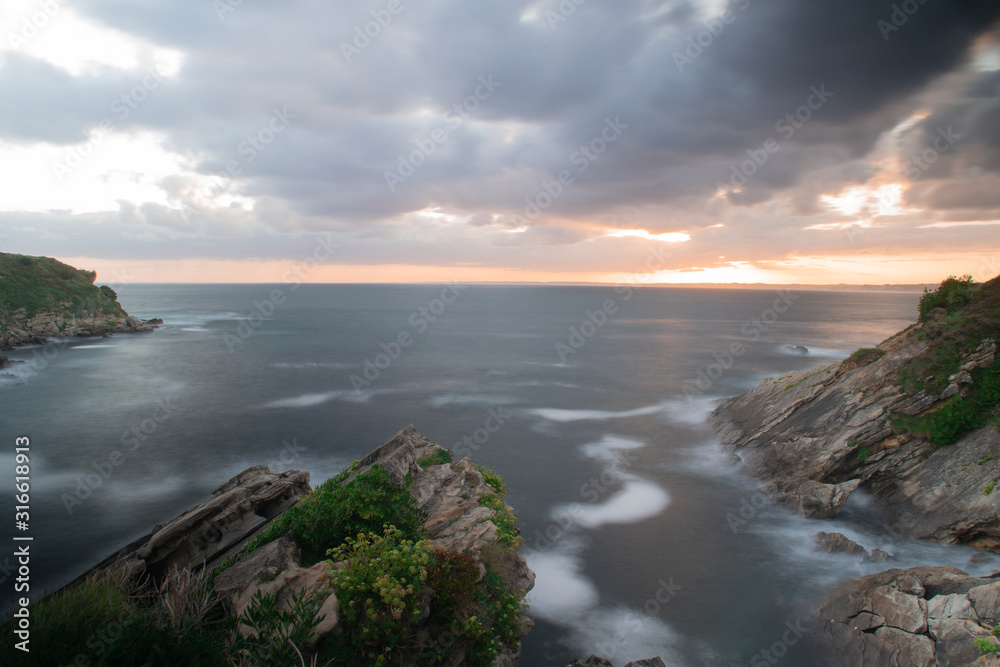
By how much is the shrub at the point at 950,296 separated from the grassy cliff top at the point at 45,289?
105789 millimetres

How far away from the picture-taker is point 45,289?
82.3 meters

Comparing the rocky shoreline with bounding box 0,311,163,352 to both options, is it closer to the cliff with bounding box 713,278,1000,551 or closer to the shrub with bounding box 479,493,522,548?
the shrub with bounding box 479,493,522,548

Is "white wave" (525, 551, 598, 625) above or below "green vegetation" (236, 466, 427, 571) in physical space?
below

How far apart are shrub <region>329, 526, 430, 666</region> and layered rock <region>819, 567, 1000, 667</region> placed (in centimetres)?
1330

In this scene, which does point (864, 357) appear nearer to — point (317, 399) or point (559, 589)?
point (559, 589)

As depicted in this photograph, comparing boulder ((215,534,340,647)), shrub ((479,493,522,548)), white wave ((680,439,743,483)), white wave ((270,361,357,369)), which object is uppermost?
boulder ((215,534,340,647))

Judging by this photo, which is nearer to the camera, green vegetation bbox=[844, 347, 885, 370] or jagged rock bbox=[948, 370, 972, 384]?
jagged rock bbox=[948, 370, 972, 384]

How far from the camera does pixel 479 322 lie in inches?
5187

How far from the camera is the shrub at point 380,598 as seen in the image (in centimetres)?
1019

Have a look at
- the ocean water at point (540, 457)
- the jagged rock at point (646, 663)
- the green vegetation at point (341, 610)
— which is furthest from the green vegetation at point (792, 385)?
the green vegetation at point (341, 610)

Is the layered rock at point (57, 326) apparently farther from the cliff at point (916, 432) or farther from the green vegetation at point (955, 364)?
the green vegetation at point (955, 364)

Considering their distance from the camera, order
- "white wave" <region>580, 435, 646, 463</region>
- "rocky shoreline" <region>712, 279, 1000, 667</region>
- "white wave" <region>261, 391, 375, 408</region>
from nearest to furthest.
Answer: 1. "rocky shoreline" <region>712, 279, 1000, 667</region>
2. "white wave" <region>580, 435, 646, 463</region>
3. "white wave" <region>261, 391, 375, 408</region>

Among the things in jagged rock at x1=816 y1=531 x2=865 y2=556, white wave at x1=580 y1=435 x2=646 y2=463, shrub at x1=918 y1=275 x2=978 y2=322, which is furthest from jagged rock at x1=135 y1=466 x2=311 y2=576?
shrub at x1=918 y1=275 x2=978 y2=322

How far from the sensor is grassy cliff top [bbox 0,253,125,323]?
77.9 metres
